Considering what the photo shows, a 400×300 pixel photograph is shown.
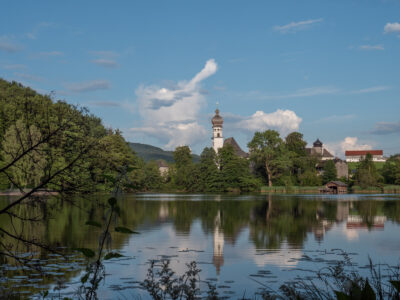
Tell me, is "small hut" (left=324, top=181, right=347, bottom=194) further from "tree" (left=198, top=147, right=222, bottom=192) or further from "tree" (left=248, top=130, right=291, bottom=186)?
"tree" (left=198, top=147, right=222, bottom=192)

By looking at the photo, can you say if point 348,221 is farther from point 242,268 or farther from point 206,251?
point 242,268

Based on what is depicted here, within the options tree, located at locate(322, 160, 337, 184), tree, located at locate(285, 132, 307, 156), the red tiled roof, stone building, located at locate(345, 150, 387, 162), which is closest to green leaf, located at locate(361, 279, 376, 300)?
tree, located at locate(322, 160, 337, 184)

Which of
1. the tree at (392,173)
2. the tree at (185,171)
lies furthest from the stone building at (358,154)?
the tree at (185,171)

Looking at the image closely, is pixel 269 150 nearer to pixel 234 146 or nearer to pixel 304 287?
pixel 234 146

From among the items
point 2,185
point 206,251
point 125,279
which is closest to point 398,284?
point 125,279

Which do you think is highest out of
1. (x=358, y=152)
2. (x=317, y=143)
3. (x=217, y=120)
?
(x=217, y=120)

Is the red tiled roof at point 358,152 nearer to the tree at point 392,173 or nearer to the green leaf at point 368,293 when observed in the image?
the tree at point 392,173

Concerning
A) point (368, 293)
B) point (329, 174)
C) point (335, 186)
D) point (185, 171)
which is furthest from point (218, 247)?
point (329, 174)

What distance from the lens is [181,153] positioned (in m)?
117

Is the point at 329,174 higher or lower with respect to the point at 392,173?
lower

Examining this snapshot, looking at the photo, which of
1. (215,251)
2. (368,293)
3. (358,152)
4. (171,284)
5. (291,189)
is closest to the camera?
(368,293)

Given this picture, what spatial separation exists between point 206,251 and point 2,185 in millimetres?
47311

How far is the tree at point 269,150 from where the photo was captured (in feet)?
304

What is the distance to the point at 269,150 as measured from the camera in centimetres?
9219
